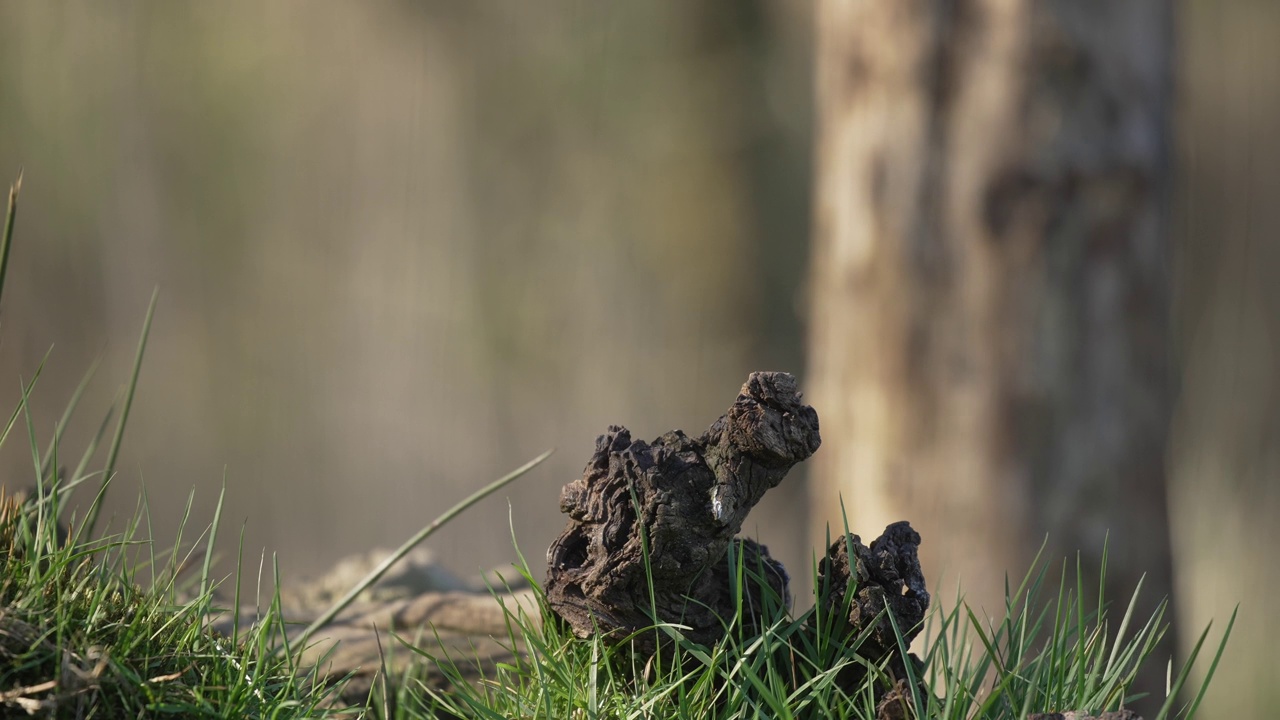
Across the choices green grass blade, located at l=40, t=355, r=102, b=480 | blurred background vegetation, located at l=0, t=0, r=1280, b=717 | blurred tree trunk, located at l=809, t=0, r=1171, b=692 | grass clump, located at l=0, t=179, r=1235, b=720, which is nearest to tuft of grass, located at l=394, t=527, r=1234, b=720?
grass clump, located at l=0, t=179, r=1235, b=720

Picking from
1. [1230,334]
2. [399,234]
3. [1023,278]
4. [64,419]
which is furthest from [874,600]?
[399,234]

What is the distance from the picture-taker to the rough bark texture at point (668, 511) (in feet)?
1.82

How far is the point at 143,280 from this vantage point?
12.2ft

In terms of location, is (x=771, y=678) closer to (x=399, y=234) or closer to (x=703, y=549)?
(x=703, y=549)

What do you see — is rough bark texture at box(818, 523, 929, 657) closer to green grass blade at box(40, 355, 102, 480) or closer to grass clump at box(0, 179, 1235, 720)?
grass clump at box(0, 179, 1235, 720)

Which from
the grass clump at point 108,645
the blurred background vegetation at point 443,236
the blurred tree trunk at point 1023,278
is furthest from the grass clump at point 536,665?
the blurred background vegetation at point 443,236

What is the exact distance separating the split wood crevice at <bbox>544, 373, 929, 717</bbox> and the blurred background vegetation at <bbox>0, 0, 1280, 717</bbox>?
2762mm

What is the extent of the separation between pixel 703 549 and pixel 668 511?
0.03 m

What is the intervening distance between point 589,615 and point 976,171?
139cm

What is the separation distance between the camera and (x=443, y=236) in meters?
3.83

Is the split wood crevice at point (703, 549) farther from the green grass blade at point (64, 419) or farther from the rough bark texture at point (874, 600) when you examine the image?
the green grass blade at point (64, 419)

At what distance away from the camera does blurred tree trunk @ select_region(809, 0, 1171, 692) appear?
1718mm

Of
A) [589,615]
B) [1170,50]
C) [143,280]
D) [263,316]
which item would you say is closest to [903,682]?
[589,615]

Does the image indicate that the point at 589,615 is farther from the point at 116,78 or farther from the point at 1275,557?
the point at 116,78
